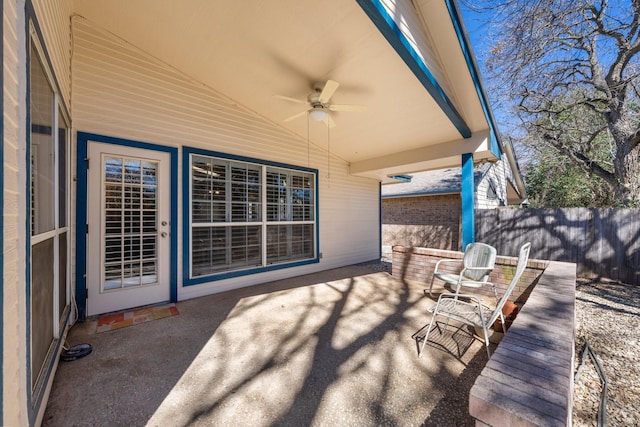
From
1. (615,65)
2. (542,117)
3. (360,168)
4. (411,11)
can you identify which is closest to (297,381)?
(411,11)

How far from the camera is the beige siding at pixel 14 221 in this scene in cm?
102

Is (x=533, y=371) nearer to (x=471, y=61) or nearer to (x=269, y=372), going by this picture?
(x=269, y=372)

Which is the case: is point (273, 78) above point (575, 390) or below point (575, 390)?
above

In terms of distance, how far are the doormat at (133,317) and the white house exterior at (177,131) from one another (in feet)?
0.56

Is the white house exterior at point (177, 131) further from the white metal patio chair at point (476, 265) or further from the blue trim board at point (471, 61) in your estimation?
the white metal patio chair at point (476, 265)

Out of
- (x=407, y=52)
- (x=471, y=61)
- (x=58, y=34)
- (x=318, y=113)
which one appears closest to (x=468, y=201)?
Answer: (x=471, y=61)

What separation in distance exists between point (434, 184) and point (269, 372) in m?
9.14

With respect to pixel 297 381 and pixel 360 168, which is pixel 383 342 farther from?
pixel 360 168

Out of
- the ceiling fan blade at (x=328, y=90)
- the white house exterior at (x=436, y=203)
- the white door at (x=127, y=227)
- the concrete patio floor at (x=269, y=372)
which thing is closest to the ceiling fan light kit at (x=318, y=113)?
the ceiling fan blade at (x=328, y=90)

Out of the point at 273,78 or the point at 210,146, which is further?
the point at 210,146

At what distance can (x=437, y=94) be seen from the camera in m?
3.54

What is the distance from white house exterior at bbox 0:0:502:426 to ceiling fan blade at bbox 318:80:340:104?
275 mm

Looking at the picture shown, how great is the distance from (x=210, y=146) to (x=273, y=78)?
4.93ft

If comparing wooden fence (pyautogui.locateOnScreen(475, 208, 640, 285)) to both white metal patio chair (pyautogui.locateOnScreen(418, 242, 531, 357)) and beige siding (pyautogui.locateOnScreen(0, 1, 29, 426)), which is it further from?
beige siding (pyautogui.locateOnScreen(0, 1, 29, 426))
